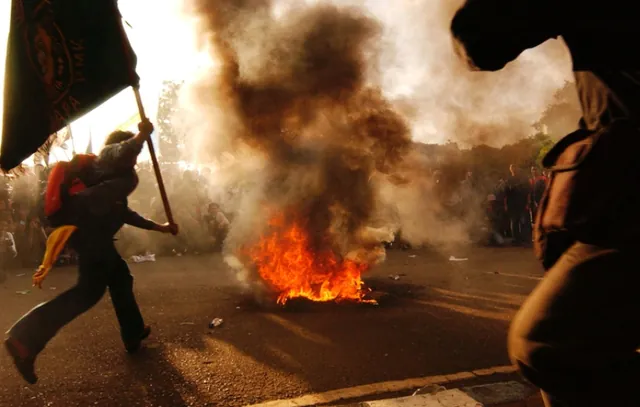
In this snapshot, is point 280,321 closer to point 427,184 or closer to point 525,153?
point 427,184

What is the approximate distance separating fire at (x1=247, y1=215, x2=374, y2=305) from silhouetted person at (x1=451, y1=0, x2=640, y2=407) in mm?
4578

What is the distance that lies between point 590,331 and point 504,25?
0.98 metres

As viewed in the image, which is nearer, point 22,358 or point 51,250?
point 22,358

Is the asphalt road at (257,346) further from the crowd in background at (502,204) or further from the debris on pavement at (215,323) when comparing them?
the crowd in background at (502,204)

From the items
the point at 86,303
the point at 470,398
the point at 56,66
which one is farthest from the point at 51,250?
the point at 470,398

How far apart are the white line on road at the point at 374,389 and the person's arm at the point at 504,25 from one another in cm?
241

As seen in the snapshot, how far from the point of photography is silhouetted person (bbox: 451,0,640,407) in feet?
4.62

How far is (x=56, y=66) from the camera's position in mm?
3521

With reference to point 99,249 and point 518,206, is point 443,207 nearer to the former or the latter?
point 518,206

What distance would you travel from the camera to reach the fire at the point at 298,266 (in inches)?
239

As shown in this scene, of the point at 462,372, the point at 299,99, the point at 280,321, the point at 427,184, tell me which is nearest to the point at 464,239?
the point at 427,184

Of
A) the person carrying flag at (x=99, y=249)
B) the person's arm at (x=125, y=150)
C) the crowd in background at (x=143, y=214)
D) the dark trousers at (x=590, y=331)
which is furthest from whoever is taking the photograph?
the crowd in background at (x=143, y=214)

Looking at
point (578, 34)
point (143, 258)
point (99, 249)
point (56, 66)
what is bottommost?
point (143, 258)

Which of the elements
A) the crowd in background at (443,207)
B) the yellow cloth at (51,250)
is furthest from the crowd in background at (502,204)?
the yellow cloth at (51,250)
